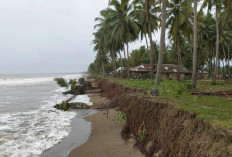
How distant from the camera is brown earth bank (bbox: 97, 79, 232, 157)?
11.6 ft

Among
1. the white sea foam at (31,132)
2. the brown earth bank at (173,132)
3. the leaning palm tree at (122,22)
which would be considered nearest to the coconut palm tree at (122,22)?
the leaning palm tree at (122,22)

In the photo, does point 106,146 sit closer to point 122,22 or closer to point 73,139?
point 73,139

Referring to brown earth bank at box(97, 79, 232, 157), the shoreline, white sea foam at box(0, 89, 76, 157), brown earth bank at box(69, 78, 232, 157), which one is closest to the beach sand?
brown earth bank at box(69, 78, 232, 157)

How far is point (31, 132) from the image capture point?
8.89 m

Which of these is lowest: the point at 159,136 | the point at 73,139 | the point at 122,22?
the point at 73,139

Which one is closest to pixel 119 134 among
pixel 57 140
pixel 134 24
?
pixel 57 140

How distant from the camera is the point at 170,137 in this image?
15.6 feet

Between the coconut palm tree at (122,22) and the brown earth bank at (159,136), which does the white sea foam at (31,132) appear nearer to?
the brown earth bank at (159,136)

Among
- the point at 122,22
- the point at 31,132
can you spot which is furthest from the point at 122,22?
the point at 31,132

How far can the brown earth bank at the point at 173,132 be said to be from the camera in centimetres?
353

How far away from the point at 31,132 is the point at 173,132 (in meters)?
6.95

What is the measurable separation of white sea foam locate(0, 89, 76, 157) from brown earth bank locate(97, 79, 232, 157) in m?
3.23

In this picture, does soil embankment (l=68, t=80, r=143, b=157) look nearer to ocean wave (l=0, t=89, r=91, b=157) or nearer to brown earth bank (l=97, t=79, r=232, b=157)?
brown earth bank (l=97, t=79, r=232, b=157)

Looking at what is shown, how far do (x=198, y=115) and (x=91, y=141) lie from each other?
457cm
